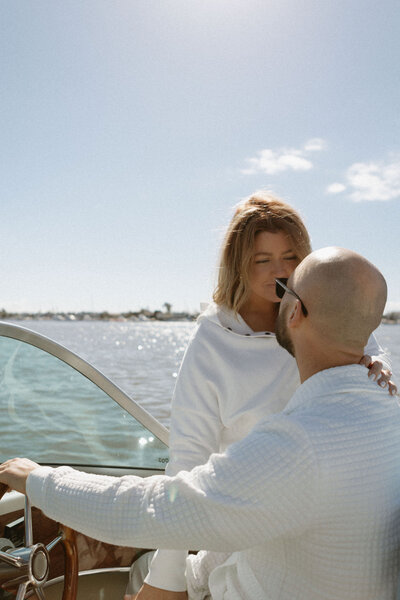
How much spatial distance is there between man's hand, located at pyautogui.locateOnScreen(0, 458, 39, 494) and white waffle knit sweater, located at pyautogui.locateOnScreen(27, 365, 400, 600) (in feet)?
0.11

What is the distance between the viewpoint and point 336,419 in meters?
0.87

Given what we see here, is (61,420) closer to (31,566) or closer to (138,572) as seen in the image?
(138,572)

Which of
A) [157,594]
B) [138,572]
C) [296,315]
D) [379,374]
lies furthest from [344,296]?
[138,572]

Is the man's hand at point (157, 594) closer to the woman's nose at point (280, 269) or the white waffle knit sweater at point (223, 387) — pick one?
the white waffle knit sweater at point (223, 387)

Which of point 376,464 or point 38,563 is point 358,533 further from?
point 38,563

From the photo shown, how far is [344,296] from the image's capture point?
3.12 ft

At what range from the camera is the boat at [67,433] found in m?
1.84

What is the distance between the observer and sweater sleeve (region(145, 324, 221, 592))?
1.36 metres

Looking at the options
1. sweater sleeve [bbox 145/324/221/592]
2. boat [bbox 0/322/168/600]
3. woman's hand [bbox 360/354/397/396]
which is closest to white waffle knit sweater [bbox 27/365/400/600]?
woman's hand [bbox 360/354/397/396]

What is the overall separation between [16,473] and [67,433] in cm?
121

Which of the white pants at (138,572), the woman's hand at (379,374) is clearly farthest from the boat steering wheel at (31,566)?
the white pants at (138,572)

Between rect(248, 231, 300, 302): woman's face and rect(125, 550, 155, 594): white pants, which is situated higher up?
rect(248, 231, 300, 302): woman's face

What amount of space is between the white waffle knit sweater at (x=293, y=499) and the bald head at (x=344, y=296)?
0.06m

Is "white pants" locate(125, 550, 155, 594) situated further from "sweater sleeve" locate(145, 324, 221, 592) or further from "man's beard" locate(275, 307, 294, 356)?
"man's beard" locate(275, 307, 294, 356)
